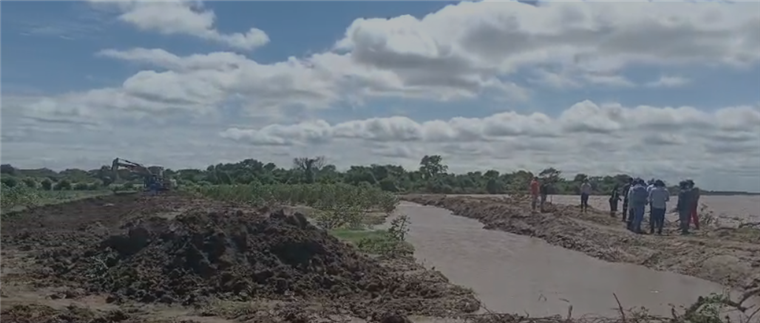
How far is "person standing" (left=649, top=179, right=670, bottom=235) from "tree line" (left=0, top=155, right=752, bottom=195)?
36.6m

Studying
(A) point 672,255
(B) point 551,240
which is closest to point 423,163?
(B) point 551,240

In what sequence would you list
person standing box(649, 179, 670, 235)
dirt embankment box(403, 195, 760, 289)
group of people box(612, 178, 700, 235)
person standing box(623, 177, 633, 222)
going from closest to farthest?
dirt embankment box(403, 195, 760, 289), person standing box(649, 179, 670, 235), group of people box(612, 178, 700, 235), person standing box(623, 177, 633, 222)

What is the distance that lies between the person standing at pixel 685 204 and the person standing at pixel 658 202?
654mm

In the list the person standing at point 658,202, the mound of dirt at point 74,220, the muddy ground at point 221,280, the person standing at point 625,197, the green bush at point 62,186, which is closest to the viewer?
the muddy ground at point 221,280

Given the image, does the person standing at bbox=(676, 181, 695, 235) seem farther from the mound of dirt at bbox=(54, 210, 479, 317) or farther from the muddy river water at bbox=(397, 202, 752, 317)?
the mound of dirt at bbox=(54, 210, 479, 317)

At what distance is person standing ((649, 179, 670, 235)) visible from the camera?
23.6 meters

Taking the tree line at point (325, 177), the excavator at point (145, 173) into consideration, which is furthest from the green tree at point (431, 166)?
the excavator at point (145, 173)

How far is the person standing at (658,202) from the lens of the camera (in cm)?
2357

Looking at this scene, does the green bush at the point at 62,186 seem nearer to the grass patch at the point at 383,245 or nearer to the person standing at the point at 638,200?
the grass patch at the point at 383,245

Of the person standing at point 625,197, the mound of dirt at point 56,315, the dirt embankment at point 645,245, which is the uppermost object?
the person standing at point 625,197

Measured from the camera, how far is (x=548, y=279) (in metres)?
18.5

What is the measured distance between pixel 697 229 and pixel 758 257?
8.22 m

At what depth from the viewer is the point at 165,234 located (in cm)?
1723

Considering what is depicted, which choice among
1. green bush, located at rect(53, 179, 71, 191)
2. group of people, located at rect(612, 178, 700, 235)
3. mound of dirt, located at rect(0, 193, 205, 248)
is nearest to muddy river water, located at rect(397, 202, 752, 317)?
group of people, located at rect(612, 178, 700, 235)
